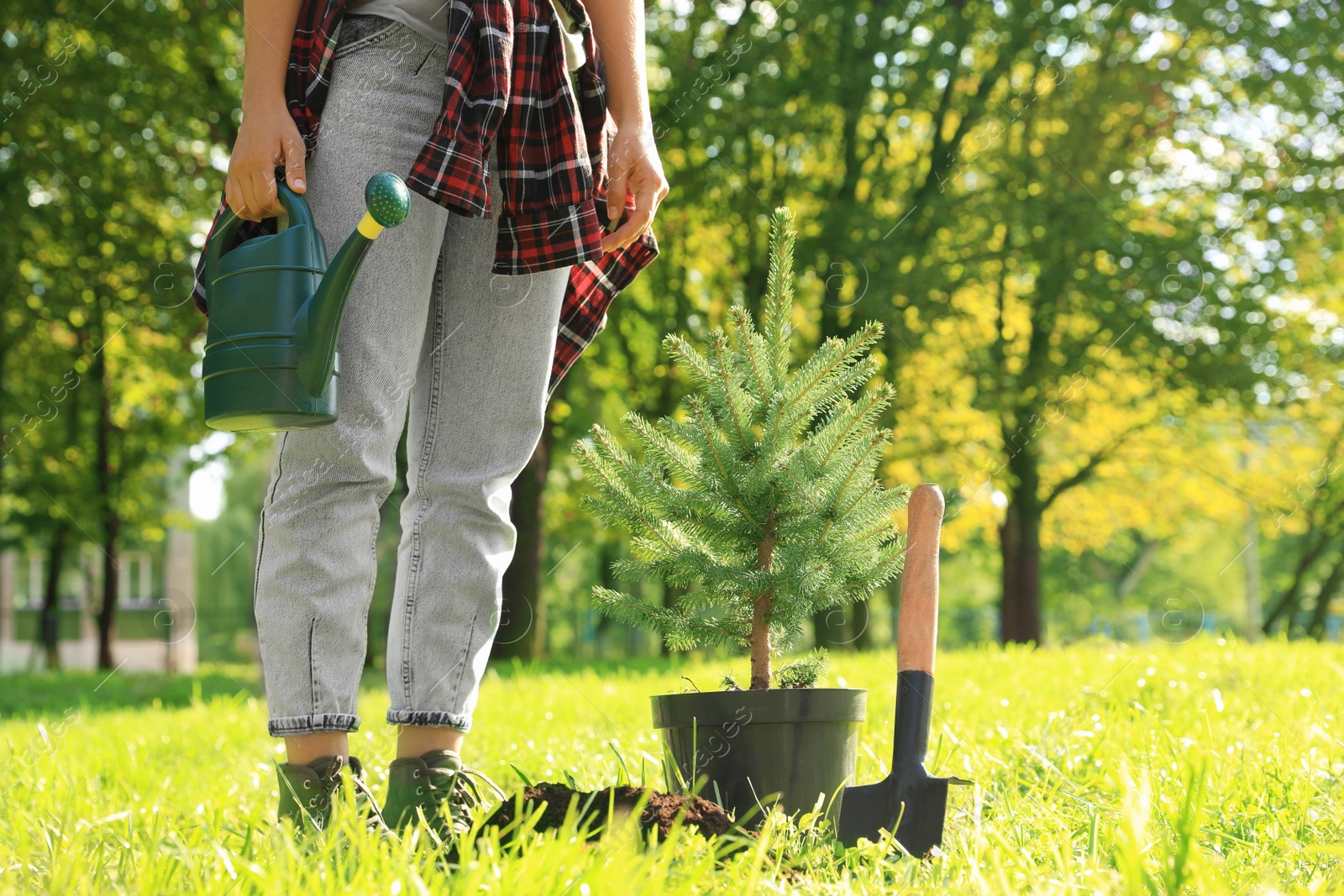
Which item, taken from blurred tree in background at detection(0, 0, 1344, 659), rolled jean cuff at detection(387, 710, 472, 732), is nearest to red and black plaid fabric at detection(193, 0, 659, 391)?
rolled jean cuff at detection(387, 710, 472, 732)

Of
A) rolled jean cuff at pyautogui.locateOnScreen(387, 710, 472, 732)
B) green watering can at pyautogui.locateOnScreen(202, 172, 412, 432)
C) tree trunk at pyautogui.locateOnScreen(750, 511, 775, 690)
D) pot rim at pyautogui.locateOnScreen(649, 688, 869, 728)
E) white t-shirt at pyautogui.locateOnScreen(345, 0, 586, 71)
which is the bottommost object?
rolled jean cuff at pyautogui.locateOnScreen(387, 710, 472, 732)

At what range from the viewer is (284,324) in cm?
165

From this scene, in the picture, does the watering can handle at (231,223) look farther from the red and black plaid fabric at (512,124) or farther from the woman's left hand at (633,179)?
the woman's left hand at (633,179)

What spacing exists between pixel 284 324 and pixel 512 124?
0.58 m

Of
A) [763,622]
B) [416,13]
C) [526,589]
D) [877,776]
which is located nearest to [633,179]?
[416,13]

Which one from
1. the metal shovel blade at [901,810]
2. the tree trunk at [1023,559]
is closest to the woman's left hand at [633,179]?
the metal shovel blade at [901,810]

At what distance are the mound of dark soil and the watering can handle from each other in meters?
0.99

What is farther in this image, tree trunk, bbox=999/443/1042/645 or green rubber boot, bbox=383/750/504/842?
tree trunk, bbox=999/443/1042/645

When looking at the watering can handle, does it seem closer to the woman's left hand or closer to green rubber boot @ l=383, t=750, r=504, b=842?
the woman's left hand

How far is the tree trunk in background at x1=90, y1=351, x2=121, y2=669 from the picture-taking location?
40.0 ft

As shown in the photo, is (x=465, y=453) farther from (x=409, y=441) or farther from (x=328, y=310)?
(x=328, y=310)

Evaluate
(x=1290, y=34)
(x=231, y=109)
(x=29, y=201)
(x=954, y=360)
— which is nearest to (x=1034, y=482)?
(x=954, y=360)

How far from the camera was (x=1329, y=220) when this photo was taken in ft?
37.7

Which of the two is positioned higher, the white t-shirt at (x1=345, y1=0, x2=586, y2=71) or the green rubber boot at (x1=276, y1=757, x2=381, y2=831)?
the white t-shirt at (x1=345, y1=0, x2=586, y2=71)
